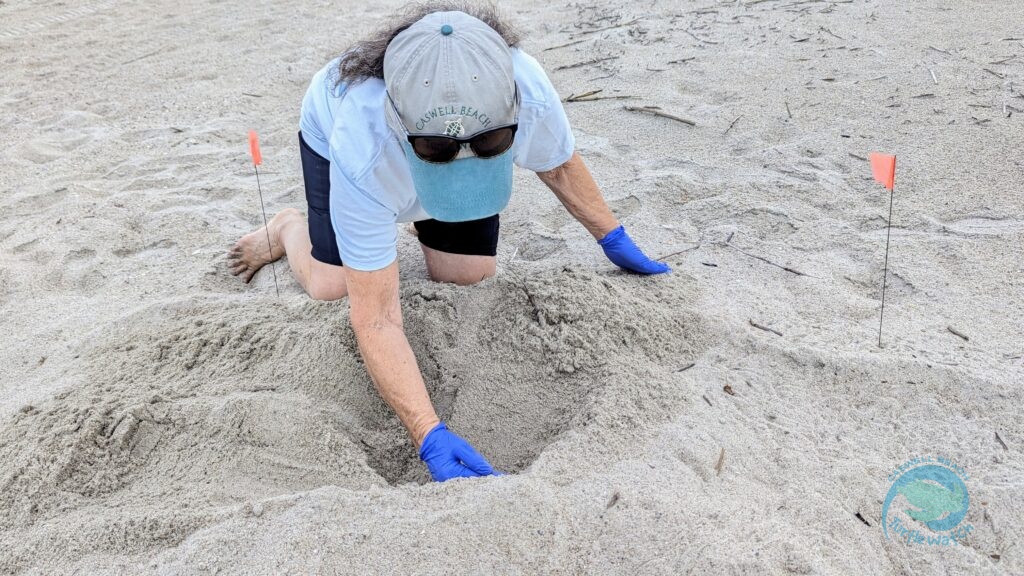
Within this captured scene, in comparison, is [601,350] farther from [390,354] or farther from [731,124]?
[731,124]

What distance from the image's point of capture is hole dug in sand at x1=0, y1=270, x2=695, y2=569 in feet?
5.62

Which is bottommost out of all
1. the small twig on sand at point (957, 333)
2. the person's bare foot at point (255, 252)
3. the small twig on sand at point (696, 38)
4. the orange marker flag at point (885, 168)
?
the person's bare foot at point (255, 252)

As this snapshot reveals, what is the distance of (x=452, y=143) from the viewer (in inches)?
58.5

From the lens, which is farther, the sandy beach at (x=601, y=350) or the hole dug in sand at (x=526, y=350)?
the hole dug in sand at (x=526, y=350)

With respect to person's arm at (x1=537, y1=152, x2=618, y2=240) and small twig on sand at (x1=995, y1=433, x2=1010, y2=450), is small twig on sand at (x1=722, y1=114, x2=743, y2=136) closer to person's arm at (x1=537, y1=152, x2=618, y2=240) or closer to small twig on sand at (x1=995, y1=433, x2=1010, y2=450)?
person's arm at (x1=537, y1=152, x2=618, y2=240)

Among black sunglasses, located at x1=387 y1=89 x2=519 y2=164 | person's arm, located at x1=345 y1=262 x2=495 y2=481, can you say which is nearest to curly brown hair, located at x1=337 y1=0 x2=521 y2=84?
black sunglasses, located at x1=387 y1=89 x2=519 y2=164

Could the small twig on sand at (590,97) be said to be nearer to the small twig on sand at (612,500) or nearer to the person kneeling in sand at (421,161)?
the person kneeling in sand at (421,161)

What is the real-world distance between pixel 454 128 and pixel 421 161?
12 centimetres

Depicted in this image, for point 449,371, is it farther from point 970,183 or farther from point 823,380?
point 970,183

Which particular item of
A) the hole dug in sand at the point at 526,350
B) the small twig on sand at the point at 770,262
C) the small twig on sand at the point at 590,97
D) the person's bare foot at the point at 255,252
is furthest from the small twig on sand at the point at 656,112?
the person's bare foot at the point at 255,252

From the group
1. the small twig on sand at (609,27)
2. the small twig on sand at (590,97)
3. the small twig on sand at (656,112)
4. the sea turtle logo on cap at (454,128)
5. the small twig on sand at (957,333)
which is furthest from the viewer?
the small twig on sand at (609,27)

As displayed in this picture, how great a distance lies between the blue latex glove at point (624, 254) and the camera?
2.31 meters

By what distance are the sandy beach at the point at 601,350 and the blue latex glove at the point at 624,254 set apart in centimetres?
7

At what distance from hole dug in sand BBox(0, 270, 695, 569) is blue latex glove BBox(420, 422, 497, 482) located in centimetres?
12
